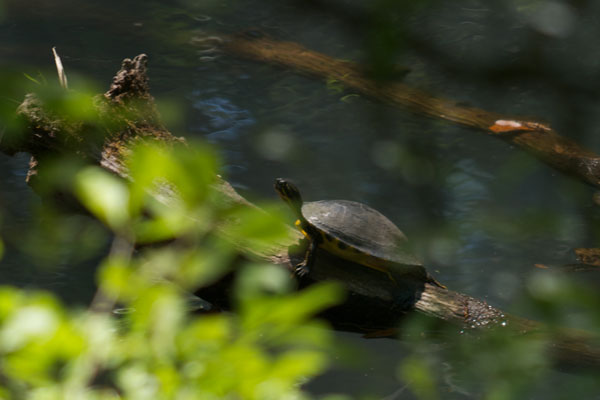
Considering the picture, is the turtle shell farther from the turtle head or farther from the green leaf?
the green leaf

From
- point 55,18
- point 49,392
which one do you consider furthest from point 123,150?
point 55,18

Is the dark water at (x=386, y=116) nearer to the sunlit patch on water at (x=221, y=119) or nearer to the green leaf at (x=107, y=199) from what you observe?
the sunlit patch on water at (x=221, y=119)

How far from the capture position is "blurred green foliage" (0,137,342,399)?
54 cm

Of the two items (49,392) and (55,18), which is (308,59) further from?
(49,392)

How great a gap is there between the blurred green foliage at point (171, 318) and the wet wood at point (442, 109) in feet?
0.77

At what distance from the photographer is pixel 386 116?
83 cm

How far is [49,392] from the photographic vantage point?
0.59 meters

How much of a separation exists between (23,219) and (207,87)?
2.67 metres

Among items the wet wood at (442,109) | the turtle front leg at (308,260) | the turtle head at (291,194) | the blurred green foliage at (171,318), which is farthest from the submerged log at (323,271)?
the blurred green foliage at (171,318)

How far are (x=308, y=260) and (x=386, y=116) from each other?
2.00 metres

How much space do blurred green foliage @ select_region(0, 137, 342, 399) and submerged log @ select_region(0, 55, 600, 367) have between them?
2.01 meters

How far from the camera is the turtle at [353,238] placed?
2.87 metres

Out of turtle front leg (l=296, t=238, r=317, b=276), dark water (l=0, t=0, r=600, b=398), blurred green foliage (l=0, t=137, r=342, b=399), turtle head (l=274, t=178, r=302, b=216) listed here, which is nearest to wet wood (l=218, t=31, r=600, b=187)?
dark water (l=0, t=0, r=600, b=398)

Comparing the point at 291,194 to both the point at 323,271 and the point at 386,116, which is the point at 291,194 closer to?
the point at 323,271
